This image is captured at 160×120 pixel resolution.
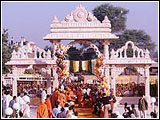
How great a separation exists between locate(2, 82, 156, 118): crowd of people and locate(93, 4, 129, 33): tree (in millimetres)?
27503

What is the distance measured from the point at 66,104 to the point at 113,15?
36772 mm

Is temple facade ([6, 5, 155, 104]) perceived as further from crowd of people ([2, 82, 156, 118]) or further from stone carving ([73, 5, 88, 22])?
crowd of people ([2, 82, 156, 118])

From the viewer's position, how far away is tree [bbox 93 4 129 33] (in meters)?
48.8

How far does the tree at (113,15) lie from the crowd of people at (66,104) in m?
27.5

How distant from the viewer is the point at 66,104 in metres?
13.8

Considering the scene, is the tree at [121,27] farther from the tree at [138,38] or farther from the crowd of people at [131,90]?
the crowd of people at [131,90]

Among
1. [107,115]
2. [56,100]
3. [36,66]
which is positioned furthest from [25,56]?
[107,115]

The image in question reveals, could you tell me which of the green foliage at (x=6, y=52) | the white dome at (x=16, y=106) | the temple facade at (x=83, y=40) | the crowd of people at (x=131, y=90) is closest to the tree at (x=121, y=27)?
the green foliage at (x=6, y=52)

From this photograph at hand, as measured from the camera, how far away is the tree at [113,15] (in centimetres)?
4881

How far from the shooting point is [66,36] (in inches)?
793

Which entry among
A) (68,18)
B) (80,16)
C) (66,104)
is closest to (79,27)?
(80,16)

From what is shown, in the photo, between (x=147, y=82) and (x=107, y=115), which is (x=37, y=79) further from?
(x=107, y=115)

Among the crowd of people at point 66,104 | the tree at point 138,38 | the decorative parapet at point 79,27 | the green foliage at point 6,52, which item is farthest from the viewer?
the tree at point 138,38

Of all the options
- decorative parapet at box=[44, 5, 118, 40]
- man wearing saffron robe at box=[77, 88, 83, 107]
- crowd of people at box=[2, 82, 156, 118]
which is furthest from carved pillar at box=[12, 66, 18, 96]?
man wearing saffron robe at box=[77, 88, 83, 107]
